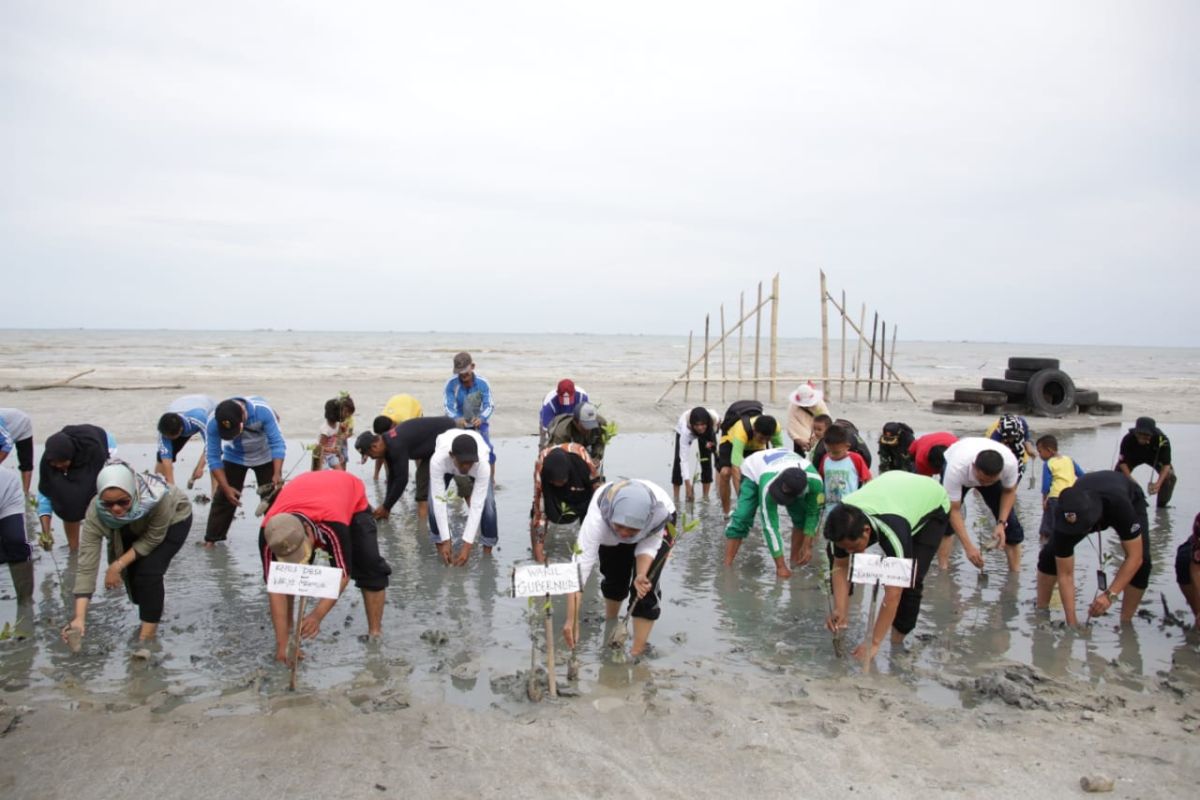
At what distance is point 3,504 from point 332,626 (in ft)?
6.89

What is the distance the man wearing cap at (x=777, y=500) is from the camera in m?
6.37

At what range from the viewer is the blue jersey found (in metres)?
7.30

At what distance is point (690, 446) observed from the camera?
9.30 metres

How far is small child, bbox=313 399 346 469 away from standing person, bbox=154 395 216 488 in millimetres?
1063

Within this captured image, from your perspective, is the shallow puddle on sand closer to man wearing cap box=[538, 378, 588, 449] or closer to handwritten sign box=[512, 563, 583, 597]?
handwritten sign box=[512, 563, 583, 597]

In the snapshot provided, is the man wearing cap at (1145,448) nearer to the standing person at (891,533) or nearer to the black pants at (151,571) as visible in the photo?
the standing person at (891,533)

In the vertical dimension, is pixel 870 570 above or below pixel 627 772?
above

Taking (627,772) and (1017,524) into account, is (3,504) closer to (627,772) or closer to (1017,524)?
(627,772)

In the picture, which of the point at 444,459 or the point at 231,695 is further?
the point at 444,459

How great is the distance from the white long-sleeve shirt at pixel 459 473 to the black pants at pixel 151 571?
5.91ft

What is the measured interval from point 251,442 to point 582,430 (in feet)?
9.28

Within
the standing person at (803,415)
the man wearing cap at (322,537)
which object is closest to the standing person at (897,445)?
the standing person at (803,415)

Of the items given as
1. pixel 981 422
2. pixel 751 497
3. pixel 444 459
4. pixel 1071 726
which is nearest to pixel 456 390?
pixel 444 459

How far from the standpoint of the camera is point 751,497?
6758 millimetres
